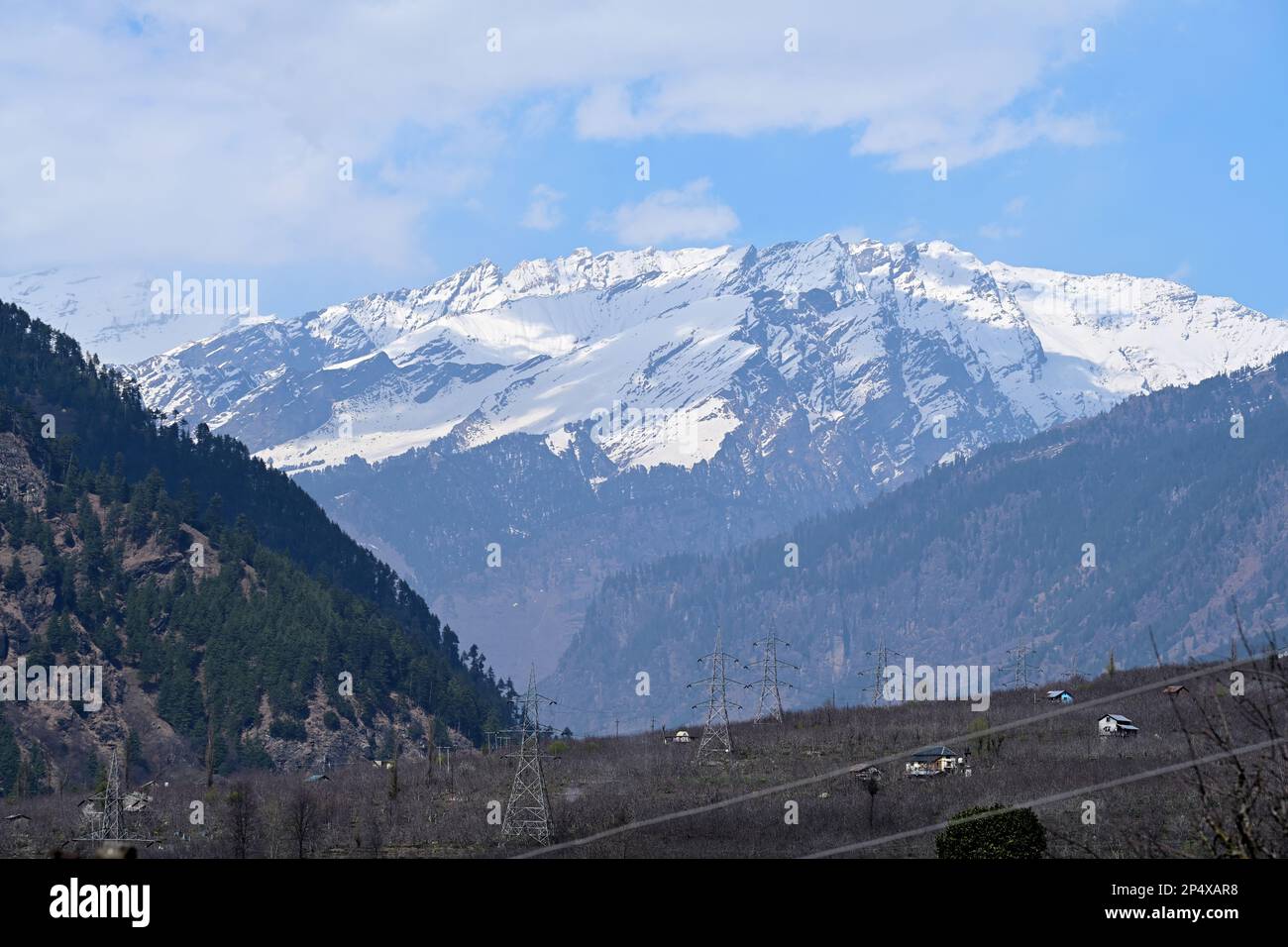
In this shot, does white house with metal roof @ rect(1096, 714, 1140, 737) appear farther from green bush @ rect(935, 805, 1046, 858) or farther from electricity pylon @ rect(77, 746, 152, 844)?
electricity pylon @ rect(77, 746, 152, 844)

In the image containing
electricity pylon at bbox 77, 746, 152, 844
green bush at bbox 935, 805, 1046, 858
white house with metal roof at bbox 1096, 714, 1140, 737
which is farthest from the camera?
white house with metal roof at bbox 1096, 714, 1140, 737

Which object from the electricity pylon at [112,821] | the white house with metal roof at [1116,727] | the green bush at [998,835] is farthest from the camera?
the white house with metal roof at [1116,727]

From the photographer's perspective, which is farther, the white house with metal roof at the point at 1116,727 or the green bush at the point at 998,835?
the white house with metal roof at the point at 1116,727

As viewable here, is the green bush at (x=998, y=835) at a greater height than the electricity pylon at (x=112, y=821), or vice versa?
the electricity pylon at (x=112, y=821)

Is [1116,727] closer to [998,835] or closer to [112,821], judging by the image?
[998,835]

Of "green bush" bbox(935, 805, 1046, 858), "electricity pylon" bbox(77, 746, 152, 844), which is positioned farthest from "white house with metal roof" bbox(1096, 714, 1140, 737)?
"electricity pylon" bbox(77, 746, 152, 844)

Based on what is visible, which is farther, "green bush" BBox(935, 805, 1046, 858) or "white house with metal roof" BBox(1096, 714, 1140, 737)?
"white house with metal roof" BBox(1096, 714, 1140, 737)

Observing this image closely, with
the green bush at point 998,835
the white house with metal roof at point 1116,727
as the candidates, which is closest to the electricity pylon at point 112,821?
the green bush at point 998,835

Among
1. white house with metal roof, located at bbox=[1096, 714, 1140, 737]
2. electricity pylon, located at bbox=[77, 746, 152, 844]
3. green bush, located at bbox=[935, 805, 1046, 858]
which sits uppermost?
white house with metal roof, located at bbox=[1096, 714, 1140, 737]

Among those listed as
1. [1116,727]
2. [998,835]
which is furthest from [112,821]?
[1116,727]

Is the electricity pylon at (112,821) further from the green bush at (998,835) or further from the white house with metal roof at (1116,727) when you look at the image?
the white house with metal roof at (1116,727)
